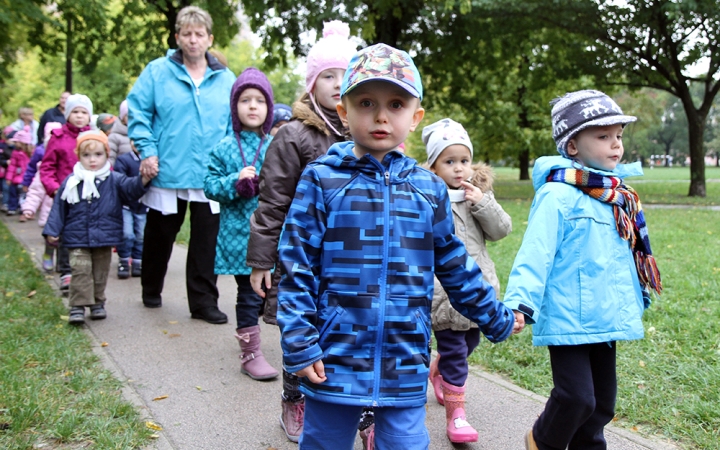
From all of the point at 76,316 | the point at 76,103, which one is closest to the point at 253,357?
the point at 76,316

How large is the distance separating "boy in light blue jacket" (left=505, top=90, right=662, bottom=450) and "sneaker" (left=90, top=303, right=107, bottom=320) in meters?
4.26

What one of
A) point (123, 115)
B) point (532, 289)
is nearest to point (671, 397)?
point (532, 289)

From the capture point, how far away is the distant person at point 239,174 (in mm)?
4719

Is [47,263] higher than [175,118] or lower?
lower

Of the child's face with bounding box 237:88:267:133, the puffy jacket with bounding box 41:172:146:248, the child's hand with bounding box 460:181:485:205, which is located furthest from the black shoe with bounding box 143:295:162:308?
the child's hand with bounding box 460:181:485:205

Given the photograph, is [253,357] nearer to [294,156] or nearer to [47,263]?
[294,156]

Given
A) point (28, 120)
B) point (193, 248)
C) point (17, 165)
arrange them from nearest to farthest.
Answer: point (193, 248) → point (17, 165) → point (28, 120)

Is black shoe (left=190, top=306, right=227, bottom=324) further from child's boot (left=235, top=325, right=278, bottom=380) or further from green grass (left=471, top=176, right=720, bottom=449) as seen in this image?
green grass (left=471, top=176, right=720, bottom=449)

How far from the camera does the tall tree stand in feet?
59.7

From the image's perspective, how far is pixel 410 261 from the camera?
2.42m

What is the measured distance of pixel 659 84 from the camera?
20906 mm

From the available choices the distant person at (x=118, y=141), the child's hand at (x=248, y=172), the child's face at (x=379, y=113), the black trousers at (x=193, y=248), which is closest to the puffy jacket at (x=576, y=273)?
the child's face at (x=379, y=113)

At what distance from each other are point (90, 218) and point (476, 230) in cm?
363

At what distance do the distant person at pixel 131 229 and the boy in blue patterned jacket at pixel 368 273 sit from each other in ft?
19.7
